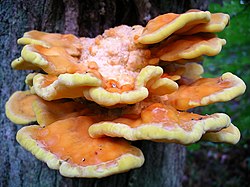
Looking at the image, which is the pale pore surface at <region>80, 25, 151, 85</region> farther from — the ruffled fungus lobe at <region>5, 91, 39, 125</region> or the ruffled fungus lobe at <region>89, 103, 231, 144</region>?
the ruffled fungus lobe at <region>5, 91, 39, 125</region>

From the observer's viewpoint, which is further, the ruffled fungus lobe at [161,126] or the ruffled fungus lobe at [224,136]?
the ruffled fungus lobe at [224,136]

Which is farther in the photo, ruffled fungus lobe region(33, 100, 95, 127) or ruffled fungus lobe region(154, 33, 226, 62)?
ruffled fungus lobe region(33, 100, 95, 127)

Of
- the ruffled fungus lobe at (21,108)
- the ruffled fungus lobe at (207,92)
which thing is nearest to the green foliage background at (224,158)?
the ruffled fungus lobe at (207,92)

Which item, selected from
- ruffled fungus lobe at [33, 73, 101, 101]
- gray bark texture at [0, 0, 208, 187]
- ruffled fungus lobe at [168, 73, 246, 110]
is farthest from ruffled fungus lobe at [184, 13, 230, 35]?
ruffled fungus lobe at [33, 73, 101, 101]

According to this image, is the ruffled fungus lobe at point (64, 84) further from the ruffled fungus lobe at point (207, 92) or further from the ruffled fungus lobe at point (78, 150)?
the ruffled fungus lobe at point (207, 92)

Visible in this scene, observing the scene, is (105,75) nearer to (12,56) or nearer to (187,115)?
(187,115)

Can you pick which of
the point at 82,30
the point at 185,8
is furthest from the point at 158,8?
the point at 82,30
